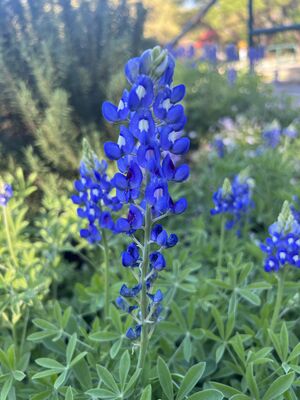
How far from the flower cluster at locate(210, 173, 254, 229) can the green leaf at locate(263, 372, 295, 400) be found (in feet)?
3.35

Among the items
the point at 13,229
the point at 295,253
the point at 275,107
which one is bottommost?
the point at 275,107

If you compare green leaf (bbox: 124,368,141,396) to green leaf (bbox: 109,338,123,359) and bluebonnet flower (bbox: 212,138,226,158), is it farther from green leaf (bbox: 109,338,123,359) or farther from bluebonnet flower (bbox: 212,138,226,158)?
bluebonnet flower (bbox: 212,138,226,158)

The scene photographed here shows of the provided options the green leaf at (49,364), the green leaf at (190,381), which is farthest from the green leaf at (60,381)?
the green leaf at (190,381)

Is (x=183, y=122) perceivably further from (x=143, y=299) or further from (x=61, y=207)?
(x=61, y=207)

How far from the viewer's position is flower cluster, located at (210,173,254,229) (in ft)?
7.32

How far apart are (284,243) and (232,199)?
71cm

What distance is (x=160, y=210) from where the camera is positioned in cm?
116

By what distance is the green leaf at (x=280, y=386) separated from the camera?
131 cm

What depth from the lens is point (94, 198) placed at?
5.83 ft

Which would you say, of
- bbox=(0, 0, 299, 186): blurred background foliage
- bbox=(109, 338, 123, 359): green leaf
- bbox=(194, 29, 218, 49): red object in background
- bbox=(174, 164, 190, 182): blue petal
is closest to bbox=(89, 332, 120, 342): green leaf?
bbox=(109, 338, 123, 359): green leaf

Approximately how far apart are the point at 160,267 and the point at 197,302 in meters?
0.80

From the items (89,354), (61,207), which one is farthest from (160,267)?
(61,207)

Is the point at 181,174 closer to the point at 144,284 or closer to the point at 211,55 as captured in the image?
the point at 144,284


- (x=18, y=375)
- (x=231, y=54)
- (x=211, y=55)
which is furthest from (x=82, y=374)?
(x=231, y=54)
